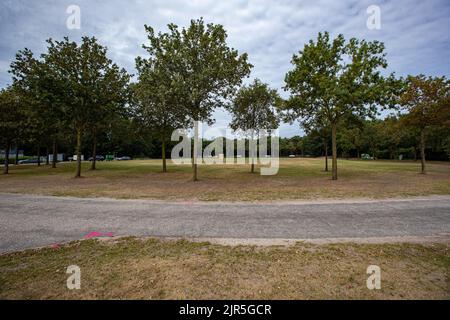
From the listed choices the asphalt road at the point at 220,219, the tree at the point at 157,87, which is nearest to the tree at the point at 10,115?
the tree at the point at 157,87

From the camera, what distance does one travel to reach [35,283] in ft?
11.9

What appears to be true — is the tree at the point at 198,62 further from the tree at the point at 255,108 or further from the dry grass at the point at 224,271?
the dry grass at the point at 224,271

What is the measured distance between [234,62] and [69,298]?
17973mm

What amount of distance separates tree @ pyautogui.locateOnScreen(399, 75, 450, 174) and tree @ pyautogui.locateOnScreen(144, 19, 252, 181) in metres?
17.2

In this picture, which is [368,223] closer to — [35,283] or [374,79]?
[35,283]

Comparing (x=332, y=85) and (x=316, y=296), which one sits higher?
(x=332, y=85)

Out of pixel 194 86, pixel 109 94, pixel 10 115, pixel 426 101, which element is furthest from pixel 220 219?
pixel 10 115

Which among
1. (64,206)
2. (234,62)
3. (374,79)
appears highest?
(234,62)

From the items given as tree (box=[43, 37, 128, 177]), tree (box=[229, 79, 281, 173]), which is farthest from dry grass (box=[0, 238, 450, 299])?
tree (box=[229, 79, 281, 173])

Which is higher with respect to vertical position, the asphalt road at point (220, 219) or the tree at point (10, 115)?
the tree at point (10, 115)

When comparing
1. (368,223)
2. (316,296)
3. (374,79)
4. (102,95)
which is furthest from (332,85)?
(102,95)

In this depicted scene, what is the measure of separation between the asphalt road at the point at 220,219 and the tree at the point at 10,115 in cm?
1897

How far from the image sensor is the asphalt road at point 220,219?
5938 millimetres

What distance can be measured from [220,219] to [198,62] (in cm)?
1358
